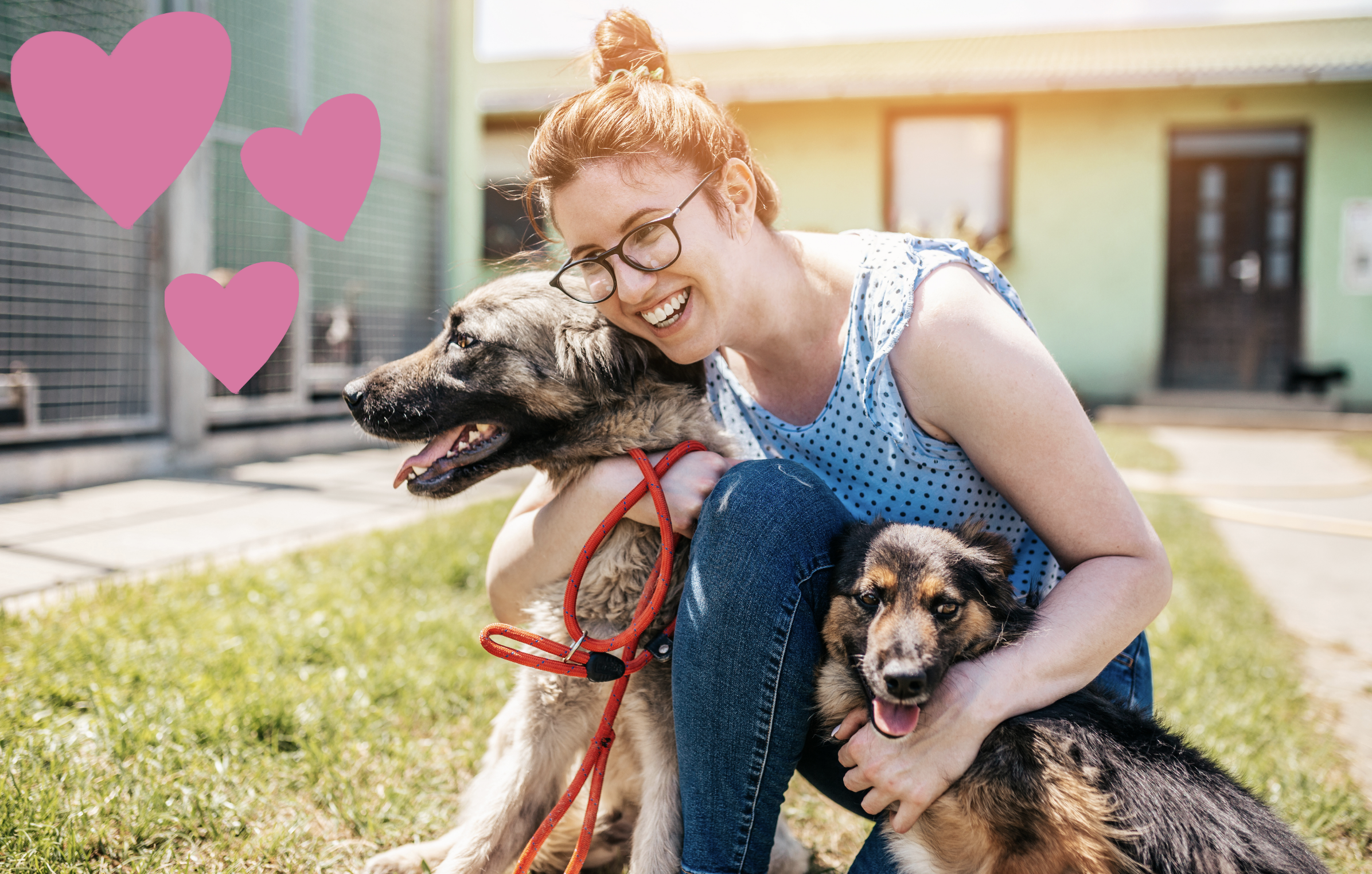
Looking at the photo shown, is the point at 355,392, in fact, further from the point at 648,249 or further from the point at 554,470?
the point at 648,249

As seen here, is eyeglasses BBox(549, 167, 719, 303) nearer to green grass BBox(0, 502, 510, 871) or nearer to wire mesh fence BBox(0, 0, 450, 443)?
green grass BBox(0, 502, 510, 871)

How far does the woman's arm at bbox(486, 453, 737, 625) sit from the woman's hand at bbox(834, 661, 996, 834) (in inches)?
21.3

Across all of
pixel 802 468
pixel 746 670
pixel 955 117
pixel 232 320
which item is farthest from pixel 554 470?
pixel 955 117

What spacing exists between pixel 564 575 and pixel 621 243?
28.4 inches

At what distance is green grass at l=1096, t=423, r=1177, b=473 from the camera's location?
7.39m

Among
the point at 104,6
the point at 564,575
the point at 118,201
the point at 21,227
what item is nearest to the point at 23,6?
the point at 104,6

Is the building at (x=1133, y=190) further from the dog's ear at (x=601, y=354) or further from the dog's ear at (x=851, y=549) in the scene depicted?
the dog's ear at (x=851, y=549)

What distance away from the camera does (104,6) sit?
5023 millimetres

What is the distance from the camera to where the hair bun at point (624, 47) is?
6.36 feet

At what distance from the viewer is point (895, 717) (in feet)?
4.77

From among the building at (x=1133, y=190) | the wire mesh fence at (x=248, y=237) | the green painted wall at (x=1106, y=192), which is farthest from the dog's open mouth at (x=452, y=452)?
the building at (x=1133, y=190)

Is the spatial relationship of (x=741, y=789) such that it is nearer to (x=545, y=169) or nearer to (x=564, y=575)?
(x=564, y=575)

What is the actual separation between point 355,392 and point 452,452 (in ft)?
0.93

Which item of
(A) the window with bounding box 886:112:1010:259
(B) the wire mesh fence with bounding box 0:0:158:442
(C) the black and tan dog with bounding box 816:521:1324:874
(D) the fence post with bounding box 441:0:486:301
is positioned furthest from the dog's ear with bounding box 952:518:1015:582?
(A) the window with bounding box 886:112:1010:259
